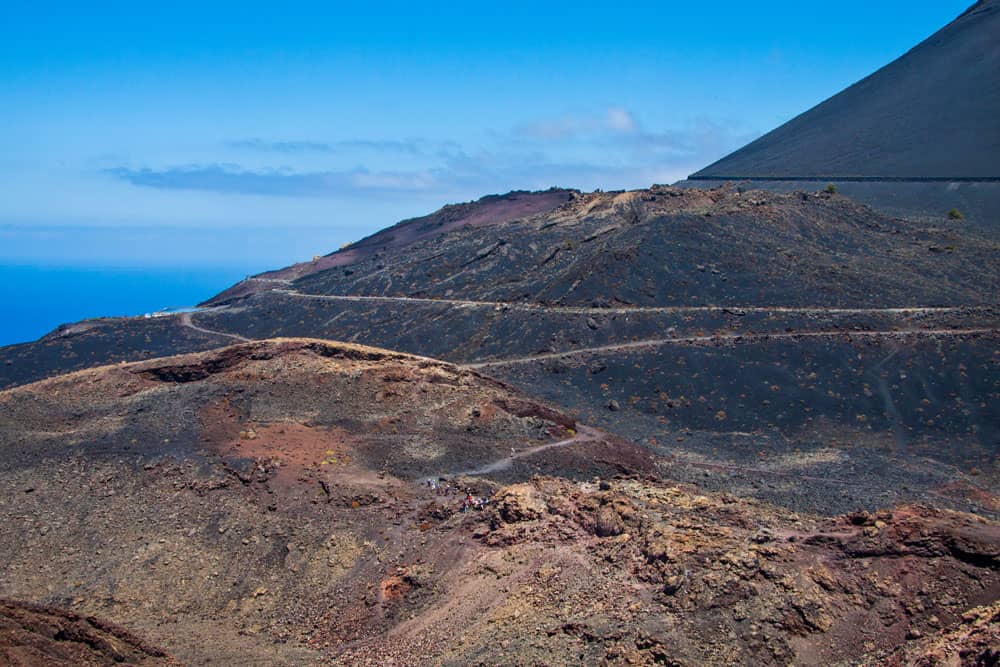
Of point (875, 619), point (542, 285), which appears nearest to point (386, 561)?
point (875, 619)

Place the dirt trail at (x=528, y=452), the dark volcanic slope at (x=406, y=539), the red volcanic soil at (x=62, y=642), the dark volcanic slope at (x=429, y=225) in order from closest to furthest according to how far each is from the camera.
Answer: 1. the red volcanic soil at (x=62, y=642)
2. the dark volcanic slope at (x=406, y=539)
3. the dirt trail at (x=528, y=452)
4. the dark volcanic slope at (x=429, y=225)

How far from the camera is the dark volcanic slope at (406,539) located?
10.4 metres

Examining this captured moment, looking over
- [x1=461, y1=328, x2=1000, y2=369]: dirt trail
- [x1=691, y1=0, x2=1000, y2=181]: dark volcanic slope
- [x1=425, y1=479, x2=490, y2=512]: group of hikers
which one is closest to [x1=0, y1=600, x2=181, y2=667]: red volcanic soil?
[x1=425, y1=479, x2=490, y2=512]: group of hikers

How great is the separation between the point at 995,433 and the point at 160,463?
22697 millimetres

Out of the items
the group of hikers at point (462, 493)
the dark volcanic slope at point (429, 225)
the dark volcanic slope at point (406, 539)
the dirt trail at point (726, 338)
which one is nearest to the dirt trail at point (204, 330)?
the dark volcanic slope at point (429, 225)

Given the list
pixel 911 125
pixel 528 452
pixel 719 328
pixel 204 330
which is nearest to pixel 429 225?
pixel 204 330

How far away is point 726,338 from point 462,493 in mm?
16926

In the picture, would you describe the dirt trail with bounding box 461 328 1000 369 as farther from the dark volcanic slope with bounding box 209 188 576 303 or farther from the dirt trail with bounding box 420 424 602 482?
the dark volcanic slope with bounding box 209 188 576 303

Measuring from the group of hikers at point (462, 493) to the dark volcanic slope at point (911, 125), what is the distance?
57.4 m

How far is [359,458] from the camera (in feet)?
58.7

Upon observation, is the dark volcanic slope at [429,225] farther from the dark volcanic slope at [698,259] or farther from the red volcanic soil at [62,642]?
the red volcanic soil at [62,642]

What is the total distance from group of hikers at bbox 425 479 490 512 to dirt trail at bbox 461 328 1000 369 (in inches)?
A: 469

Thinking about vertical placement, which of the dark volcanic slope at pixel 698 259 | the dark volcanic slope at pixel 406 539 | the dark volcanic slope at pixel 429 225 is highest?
the dark volcanic slope at pixel 429 225

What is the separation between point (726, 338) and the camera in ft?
101
